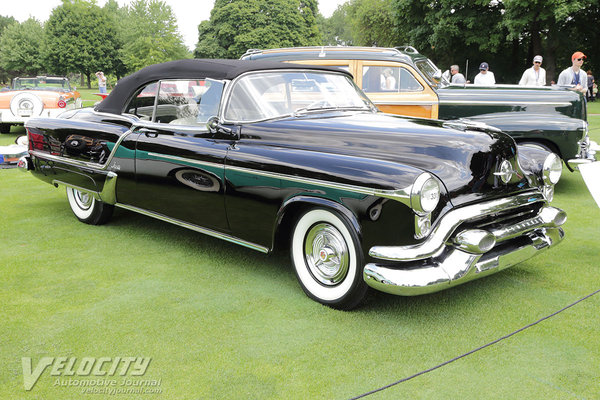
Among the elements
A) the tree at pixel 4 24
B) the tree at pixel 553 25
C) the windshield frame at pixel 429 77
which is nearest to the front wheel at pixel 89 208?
the windshield frame at pixel 429 77

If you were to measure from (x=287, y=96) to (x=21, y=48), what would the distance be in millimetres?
73373

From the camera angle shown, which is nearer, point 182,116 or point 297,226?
point 297,226

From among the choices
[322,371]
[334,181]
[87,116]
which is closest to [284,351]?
[322,371]

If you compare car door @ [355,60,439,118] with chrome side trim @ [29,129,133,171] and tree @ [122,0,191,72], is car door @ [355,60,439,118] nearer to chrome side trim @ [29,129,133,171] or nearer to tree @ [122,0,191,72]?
chrome side trim @ [29,129,133,171]

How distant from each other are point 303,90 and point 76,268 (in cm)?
230

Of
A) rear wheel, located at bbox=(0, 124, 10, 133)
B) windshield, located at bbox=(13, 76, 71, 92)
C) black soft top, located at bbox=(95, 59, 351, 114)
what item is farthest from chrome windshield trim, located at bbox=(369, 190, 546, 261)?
windshield, located at bbox=(13, 76, 71, 92)

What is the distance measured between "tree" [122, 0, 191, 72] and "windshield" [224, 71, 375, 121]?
5179 cm

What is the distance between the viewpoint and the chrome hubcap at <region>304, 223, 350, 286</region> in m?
3.25

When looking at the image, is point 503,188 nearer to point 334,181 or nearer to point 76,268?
point 334,181

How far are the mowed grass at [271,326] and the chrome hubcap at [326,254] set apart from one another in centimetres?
22

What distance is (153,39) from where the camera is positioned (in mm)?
56094

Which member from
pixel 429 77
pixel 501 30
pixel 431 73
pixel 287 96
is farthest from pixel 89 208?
pixel 501 30

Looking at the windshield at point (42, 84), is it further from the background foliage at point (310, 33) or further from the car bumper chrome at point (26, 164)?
the background foliage at point (310, 33)

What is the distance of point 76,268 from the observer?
407 centimetres
